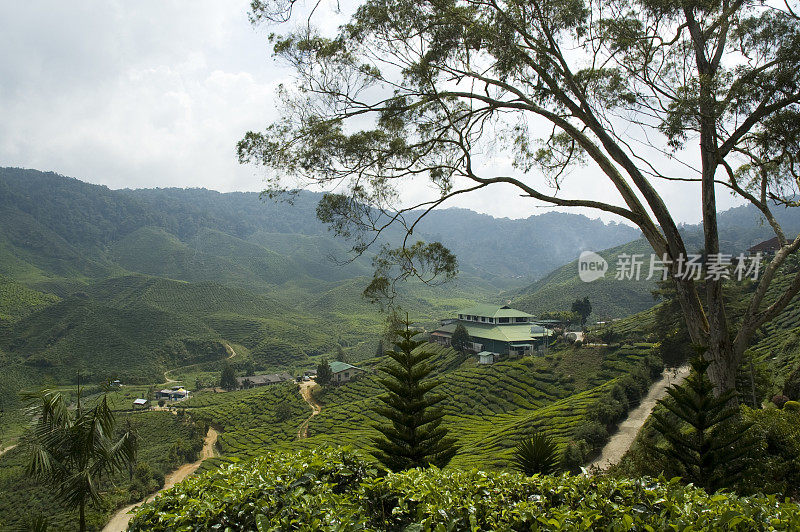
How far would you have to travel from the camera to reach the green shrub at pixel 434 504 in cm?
216

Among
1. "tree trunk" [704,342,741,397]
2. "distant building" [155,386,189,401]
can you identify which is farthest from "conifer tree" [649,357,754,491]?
"distant building" [155,386,189,401]

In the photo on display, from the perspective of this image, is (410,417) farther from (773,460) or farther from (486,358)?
(486,358)

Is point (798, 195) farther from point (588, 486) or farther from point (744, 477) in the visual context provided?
point (588, 486)

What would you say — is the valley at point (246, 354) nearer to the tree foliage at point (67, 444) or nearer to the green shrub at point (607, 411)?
the green shrub at point (607, 411)

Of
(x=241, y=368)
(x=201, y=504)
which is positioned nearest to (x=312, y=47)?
(x=201, y=504)

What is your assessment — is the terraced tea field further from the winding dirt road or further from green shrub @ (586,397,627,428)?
the winding dirt road

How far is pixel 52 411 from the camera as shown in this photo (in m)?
5.39

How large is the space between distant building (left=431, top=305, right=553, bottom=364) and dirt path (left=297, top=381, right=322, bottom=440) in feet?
48.1

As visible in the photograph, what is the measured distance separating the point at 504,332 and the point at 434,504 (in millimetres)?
41401

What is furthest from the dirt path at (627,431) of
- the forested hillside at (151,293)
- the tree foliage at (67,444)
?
the tree foliage at (67,444)

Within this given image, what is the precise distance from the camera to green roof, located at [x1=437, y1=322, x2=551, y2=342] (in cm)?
4059

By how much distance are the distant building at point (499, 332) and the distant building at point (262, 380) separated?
20.0m

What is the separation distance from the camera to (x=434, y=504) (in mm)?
2318

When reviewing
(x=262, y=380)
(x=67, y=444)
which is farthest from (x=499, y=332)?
(x=67, y=444)
